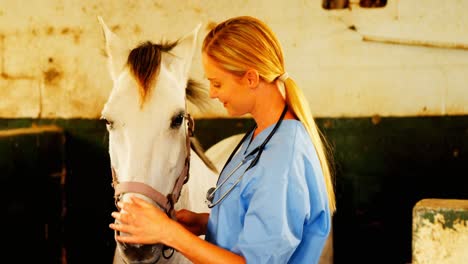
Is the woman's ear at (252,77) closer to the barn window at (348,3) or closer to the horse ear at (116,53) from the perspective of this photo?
the horse ear at (116,53)

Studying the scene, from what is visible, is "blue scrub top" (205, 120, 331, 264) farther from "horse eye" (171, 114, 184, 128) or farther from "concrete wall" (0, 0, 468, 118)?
"concrete wall" (0, 0, 468, 118)

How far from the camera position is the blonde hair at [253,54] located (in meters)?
1.00

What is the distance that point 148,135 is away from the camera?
4.42 feet

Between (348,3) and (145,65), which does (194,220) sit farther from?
(348,3)

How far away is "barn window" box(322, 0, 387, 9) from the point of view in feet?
10.1

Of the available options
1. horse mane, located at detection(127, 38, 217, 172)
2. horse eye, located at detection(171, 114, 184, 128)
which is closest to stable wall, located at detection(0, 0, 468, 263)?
horse mane, located at detection(127, 38, 217, 172)

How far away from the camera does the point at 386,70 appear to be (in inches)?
122

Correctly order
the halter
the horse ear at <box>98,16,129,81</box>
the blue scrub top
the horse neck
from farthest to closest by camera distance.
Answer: the horse neck
the horse ear at <box>98,16,129,81</box>
the halter
the blue scrub top

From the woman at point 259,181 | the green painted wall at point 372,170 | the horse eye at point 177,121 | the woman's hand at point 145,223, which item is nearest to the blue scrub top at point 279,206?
the woman at point 259,181

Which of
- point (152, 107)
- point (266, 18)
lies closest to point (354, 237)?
point (266, 18)

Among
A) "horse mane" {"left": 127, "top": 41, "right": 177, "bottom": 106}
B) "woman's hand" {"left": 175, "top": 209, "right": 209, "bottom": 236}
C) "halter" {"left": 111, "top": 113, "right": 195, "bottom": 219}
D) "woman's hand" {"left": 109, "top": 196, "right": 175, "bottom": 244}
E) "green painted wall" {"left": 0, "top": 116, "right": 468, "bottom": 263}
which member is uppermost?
"horse mane" {"left": 127, "top": 41, "right": 177, "bottom": 106}

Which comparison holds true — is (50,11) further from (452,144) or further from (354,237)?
(452,144)

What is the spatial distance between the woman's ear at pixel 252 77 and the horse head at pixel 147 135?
17.2 inches

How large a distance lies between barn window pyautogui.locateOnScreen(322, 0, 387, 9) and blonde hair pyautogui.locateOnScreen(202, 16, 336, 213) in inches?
87.9
